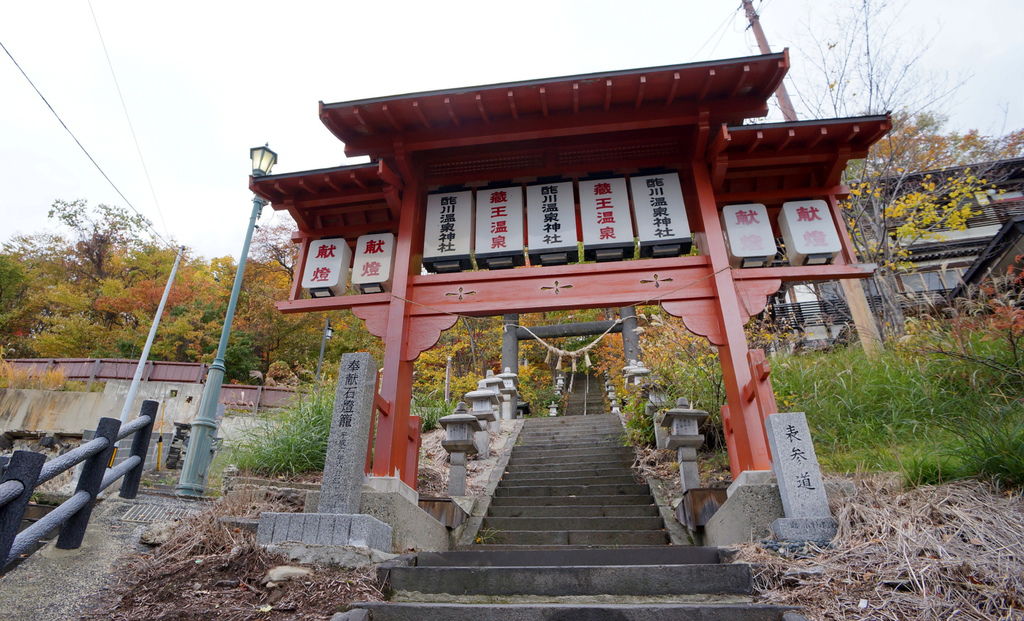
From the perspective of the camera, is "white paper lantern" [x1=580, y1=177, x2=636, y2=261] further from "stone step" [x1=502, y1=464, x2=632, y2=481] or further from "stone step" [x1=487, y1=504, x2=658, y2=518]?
"stone step" [x1=502, y1=464, x2=632, y2=481]

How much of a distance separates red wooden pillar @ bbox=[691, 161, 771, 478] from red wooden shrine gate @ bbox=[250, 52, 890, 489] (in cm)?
2

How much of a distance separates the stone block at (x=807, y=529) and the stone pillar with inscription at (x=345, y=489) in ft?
10.2

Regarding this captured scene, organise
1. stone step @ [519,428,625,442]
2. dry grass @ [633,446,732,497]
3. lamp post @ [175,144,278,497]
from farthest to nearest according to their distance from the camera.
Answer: stone step @ [519,428,625,442] < lamp post @ [175,144,278,497] < dry grass @ [633,446,732,497]

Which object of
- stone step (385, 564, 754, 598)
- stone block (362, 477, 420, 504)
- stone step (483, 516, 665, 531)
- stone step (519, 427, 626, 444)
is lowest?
stone step (385, 564, 754, 598)

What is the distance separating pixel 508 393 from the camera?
1356 cm

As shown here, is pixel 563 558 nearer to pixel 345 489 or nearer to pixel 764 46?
pixel 345 489

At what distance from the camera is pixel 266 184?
20.2 ft

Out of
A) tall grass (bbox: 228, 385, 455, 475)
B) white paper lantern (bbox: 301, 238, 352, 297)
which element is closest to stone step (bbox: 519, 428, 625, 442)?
tall grass (bbox: 228, 385, 455, 475)

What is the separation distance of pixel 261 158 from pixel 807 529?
9520mm

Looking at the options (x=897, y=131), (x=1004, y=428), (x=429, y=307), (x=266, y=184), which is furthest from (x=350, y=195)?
(x=897, y=131)

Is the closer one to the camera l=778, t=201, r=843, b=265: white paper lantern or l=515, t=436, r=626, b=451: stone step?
l=778, t=201, r=843, b=265: white paper lantern

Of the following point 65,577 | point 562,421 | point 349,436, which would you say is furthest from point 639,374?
point 65,577

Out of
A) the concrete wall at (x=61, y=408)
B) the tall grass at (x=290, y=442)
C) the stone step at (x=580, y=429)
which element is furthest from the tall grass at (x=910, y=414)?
the concrete wall at (x=61, y=408)

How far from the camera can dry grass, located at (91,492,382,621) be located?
3230 mm
